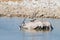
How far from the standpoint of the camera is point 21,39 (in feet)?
84.5

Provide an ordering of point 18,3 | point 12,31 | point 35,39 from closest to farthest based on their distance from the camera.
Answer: point 35,39
point 12,31
point 18,3

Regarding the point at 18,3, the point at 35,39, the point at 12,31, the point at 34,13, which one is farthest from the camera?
the point at 18,3

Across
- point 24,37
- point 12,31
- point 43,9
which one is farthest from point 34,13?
point 24,37

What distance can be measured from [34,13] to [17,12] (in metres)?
1.57

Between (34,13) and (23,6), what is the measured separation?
2099mm

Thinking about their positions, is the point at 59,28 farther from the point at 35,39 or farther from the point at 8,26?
the point at 35,39

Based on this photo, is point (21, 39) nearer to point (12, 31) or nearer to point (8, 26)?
point (12, 31)

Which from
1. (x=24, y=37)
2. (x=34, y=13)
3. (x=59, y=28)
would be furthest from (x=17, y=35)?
(x=34, y=13)

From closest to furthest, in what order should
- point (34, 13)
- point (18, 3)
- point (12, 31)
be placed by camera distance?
point (12, 31) < point (34, 13) < point (18, 3)

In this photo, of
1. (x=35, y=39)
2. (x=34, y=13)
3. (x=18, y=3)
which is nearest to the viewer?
(x=35, y=39)

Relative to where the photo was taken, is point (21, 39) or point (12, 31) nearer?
point (21, 39)

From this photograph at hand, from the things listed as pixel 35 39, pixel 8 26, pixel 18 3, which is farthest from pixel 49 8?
pixel 35 39

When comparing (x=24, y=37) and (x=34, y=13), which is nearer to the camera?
(x=24, y=37)

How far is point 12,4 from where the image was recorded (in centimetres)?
4269
